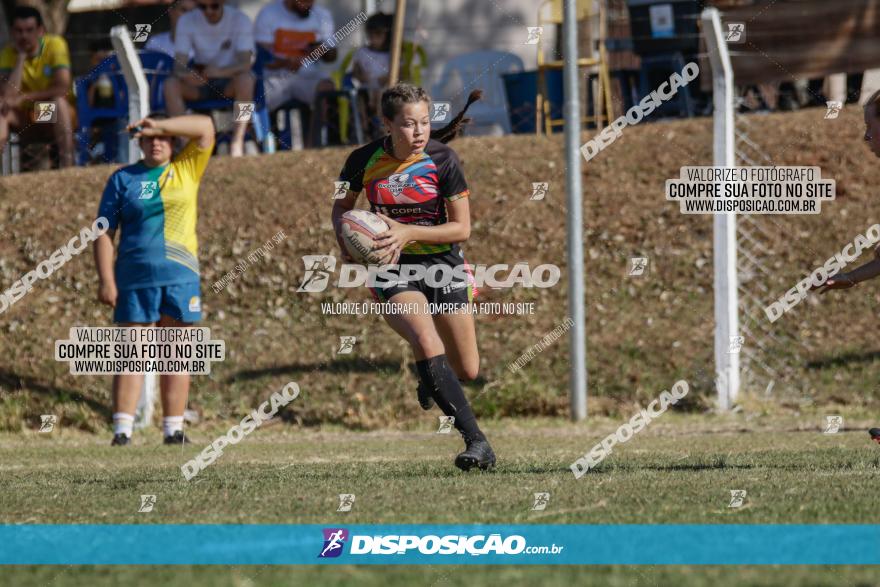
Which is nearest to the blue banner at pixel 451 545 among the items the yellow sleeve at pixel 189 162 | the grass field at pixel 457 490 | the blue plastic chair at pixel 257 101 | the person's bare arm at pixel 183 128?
the grass field at pixel 457 490

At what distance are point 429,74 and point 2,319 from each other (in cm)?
686

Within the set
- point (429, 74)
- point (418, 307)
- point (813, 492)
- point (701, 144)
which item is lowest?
point (813, 492)

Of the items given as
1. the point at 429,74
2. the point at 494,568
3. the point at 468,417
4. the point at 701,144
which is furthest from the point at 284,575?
the point at 429,74

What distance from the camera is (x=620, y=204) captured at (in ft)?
48.8

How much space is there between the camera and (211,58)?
603 inches

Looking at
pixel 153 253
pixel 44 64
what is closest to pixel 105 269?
pixel 153 253

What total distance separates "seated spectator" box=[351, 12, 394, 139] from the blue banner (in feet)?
37.6

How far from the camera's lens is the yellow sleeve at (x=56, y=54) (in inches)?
603

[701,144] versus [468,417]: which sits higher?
[701,144]

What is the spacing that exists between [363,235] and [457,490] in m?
1.64

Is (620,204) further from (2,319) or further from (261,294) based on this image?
(2,319)

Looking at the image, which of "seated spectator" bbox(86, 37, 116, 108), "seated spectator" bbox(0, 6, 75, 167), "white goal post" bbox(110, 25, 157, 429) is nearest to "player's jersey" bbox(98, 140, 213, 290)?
"white goal post" bbox(110, 25, 157, 429)

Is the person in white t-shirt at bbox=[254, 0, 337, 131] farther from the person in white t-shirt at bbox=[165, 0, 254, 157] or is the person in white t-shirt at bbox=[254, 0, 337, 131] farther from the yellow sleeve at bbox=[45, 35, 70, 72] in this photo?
the yellow sleeve at bbox=[45, 35, 70, 72]

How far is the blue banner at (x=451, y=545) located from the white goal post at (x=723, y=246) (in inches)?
285
